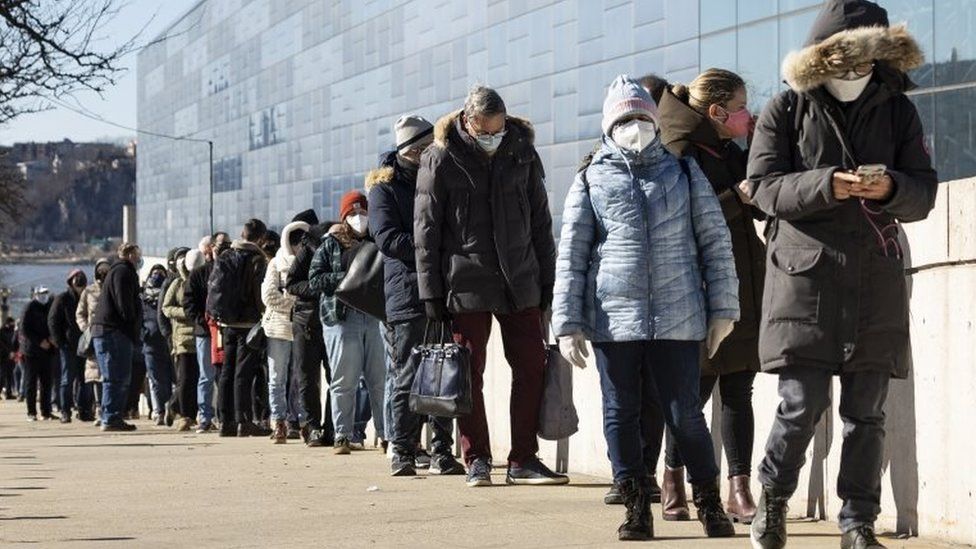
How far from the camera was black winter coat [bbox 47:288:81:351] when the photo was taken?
74.9ft

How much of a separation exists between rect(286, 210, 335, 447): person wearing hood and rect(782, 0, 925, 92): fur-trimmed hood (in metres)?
7.20

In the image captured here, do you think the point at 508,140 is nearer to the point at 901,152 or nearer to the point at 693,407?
the point at 693,407

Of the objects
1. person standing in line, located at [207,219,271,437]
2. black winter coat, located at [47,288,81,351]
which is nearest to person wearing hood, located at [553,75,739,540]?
person standing in line, located at [207,219,271,437]

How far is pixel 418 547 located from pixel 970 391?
7.22ft

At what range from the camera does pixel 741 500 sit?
26.7 ft

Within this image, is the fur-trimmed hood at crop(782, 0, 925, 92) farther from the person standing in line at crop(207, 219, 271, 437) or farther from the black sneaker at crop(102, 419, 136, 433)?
the black sneaker at crop(102, 419, 136, 433)

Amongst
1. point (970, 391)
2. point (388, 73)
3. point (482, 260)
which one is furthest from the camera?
point (388, 73)

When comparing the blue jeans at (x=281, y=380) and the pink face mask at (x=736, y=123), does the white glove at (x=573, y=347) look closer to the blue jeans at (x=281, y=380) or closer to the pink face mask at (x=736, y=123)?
the pink face mask at (x=736, y=123)

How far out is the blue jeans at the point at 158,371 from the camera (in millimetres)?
20344

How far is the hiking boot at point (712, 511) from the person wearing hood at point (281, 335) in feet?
24.9

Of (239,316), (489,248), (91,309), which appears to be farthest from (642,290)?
(91,309)

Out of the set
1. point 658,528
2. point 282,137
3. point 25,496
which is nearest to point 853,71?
point 658,528

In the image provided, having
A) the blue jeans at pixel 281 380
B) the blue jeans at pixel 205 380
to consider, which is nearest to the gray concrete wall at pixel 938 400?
the blue jeans at pixel 281 380

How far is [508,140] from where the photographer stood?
32.5 ft
